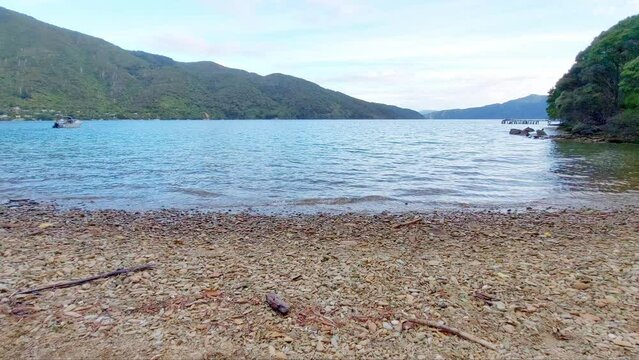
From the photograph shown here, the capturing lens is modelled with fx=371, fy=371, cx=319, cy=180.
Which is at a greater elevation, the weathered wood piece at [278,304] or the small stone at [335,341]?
the weathered wood piece at [278,304]

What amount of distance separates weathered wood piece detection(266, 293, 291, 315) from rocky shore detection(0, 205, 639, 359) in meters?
0.13

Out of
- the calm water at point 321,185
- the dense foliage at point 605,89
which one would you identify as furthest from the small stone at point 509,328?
the dense foliage at point 605,89

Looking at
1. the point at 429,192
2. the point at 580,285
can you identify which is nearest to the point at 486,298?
the point at 580,285

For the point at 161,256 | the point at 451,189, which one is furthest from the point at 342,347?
the point at 451,189

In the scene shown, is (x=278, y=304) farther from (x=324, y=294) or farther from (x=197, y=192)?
(x=197, y=192)

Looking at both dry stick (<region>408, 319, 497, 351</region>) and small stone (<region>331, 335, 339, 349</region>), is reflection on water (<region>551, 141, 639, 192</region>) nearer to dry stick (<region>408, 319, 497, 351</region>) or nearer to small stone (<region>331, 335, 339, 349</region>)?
dry stick (<region>408, 319, 497, 351</region>)

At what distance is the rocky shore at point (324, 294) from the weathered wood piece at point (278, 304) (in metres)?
0.13

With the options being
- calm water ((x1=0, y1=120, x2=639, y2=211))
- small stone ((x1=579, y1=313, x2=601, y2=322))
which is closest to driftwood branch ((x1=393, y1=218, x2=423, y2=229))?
calm water ((x1=0, y1=120, x2=639, y2=211))

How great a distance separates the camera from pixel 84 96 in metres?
180

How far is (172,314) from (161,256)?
3.11m

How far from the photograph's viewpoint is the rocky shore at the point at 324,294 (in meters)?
4.86

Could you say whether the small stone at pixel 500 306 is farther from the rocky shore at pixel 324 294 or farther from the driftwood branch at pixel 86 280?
the driftwood branch at pixel 86 280

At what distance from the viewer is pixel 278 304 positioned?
5715 millimetres

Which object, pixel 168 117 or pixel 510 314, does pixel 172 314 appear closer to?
pixel 510 314
